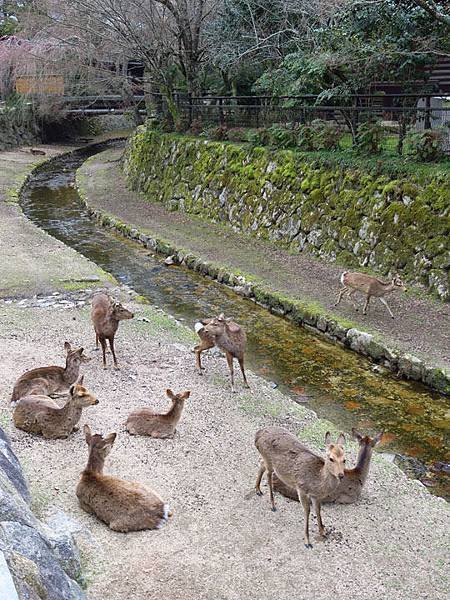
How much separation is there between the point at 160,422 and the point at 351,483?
2.67 meters

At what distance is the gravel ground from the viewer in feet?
21.5

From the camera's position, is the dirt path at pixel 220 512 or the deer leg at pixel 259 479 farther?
the deer leg at pixel 259 479

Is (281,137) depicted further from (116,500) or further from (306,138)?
(116,500)

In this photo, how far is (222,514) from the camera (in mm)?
7648

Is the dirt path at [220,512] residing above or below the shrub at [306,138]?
below

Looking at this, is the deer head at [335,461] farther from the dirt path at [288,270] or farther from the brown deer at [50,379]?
the dirt path at [288,270]

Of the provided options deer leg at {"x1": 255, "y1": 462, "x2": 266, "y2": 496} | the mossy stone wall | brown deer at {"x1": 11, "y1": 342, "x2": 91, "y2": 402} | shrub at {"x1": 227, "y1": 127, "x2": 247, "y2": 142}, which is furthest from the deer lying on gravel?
shrub at {"x1": 227, "y1": 127, "x2": 247, "y2": 142}

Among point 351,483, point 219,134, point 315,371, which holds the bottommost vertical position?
point 315,371

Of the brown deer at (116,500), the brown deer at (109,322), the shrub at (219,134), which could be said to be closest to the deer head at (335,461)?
the brown deer at (116,500)

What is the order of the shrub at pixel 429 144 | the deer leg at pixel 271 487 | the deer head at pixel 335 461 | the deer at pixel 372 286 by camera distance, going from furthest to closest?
the shrub at pixel 429 144, the deer at pixel 372 286, the deer leg at pixel 271 487, the deer head at pixel 335 461

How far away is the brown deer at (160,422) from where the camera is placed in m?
9.23

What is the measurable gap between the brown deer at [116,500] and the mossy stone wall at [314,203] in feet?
31.9

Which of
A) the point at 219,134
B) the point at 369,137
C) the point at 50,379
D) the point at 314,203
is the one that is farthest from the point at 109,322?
the point at 219,134

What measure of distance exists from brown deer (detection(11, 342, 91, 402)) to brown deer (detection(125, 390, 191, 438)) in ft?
4.74
